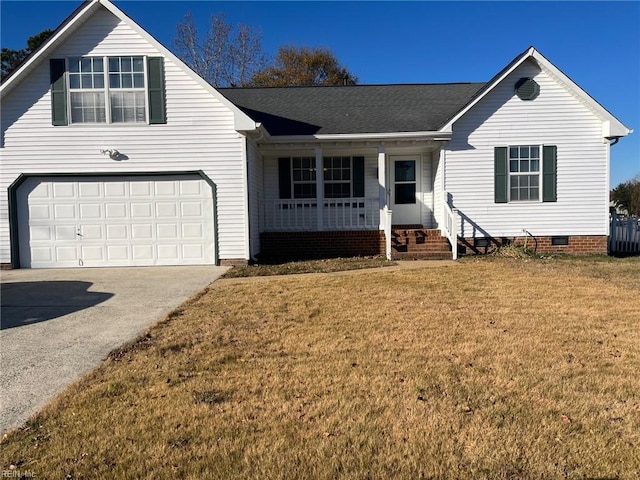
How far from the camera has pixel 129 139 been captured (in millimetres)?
11055

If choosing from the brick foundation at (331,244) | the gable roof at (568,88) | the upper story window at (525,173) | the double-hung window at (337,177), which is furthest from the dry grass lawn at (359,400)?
the double-hung window at (337,177)

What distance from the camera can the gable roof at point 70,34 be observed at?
10352 millimetres

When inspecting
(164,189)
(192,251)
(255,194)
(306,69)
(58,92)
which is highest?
(306,69)

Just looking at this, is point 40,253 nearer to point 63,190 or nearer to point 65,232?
point 65,232

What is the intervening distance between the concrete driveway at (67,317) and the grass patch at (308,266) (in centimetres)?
65

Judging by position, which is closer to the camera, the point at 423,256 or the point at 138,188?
the point at 138,188

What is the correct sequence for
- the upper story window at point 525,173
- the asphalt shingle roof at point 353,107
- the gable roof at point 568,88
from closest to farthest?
the gable roof at point 568,88, the upper story window at point 525,173, the asphalt shingle roof at point 353,107

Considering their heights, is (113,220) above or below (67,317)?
above

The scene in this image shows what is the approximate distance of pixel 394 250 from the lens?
1212 centimetres

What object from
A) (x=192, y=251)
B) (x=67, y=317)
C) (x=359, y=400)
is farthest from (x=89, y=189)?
(x=359, y=400)

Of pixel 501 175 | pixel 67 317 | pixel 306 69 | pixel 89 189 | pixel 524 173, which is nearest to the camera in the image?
pixel 67 317

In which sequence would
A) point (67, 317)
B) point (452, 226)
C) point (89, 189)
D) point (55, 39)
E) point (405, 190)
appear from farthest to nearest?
point (405, 190) → point (452, 226) → point (89, 189) → point (55, 39) → point (67, 317)

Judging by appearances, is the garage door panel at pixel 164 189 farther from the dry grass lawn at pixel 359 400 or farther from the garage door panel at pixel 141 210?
the dry grass lawn at pixel 359 400

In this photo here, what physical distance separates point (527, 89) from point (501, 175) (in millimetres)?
2367
